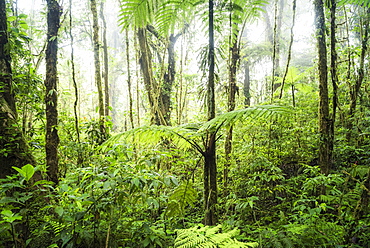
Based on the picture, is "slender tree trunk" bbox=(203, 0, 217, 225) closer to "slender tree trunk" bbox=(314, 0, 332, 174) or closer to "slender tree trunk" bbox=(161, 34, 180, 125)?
"slender tree trunk" bbox=(314, 0, 332, 174)

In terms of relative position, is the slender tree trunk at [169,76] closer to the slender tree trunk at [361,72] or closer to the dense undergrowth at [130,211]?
the dense undergrowth at [130,211]

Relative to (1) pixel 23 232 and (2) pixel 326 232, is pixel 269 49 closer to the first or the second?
(2) pixel 326 232

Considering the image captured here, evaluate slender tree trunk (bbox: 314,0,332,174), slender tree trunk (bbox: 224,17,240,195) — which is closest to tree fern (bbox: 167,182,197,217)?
slender tree trunk (bbox: 224,17,240,195)

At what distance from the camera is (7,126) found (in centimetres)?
250

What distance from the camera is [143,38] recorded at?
539 centimetres

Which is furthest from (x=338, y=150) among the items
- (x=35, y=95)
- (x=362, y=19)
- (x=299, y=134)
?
(x=35, y=95)

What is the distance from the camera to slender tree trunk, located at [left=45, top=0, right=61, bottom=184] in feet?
9.63

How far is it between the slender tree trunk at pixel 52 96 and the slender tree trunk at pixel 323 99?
13.0 ft

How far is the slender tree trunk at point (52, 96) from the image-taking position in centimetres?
294

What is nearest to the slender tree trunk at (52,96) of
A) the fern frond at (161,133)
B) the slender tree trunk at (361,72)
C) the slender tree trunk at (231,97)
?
the fern frond at (161,133)

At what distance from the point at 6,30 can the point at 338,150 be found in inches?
214

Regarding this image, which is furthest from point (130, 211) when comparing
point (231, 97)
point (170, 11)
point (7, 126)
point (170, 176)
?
point (231, 97)

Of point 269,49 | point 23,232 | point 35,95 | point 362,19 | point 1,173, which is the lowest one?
point 23,232

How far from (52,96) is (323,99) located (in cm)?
421
